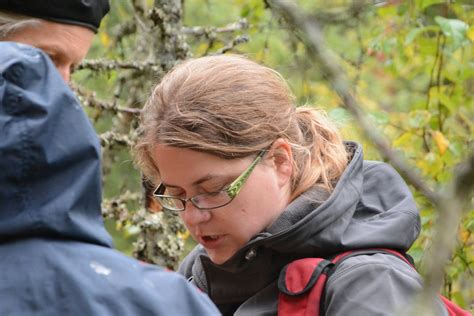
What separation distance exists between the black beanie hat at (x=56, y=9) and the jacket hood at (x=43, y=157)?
1143mm

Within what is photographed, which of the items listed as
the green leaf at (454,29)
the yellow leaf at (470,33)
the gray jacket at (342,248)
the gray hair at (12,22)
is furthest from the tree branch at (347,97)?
the yellow leaf at (470,33)

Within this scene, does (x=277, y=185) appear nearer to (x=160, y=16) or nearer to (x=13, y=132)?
(x=13, y=132)

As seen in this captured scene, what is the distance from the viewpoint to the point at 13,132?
1354 millimetres

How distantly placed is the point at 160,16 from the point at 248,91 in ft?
4.16

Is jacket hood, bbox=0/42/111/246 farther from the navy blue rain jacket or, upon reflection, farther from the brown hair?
the brown hair

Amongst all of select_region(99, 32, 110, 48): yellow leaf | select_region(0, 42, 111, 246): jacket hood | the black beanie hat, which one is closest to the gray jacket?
select_region(0, 42, 111, 246): jacket hood

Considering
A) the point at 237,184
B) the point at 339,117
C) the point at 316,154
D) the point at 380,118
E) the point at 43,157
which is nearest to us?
the point at 43,157

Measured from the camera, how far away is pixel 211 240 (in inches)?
87.5

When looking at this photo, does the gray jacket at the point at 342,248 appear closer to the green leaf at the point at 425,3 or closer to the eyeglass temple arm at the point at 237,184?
the eyeglass temple arm at the point at 237,184

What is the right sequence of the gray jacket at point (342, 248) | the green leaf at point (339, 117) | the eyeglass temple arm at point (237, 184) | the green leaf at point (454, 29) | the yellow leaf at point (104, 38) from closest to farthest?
the gray jacket at point (342, 248)
the eyeglass temple arm at point (237, 184)
the green leaf at point (339, 117)
the green leaf at point (454, 29)
the yellow leaf at point (104, 38)

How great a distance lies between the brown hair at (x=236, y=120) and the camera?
7.23 feet

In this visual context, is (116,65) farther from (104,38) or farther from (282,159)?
(104,38)

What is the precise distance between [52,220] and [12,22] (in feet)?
4.27

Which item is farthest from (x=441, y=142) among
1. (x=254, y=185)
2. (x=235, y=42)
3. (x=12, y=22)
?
(x=12, y=22)
